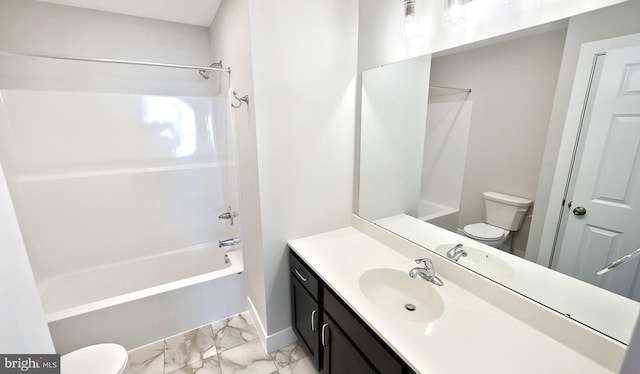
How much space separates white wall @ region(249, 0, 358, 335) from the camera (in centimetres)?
146

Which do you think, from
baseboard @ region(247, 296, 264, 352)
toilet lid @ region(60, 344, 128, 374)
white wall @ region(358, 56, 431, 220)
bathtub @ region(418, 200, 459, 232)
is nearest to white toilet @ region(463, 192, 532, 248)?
bathtub @ region(418, 200, 459, 232)

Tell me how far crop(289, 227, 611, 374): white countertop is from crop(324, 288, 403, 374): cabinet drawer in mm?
61

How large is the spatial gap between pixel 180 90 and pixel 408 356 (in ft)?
9.02

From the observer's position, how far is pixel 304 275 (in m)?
1.54

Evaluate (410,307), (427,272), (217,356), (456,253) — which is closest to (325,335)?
(410,307)

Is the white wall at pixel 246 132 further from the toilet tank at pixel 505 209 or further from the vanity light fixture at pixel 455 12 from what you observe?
the toilet tank at pixel 505 209

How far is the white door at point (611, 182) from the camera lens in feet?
2.53

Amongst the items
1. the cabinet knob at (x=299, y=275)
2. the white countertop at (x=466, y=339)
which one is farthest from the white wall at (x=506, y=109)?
the cabinet knob at (x=299, y=275)

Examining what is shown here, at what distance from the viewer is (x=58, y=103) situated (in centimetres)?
208

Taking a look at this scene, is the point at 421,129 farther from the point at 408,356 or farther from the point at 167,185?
the point at 167,185

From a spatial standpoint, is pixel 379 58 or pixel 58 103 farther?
pixel 58 103

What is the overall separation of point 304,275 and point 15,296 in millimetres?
1142

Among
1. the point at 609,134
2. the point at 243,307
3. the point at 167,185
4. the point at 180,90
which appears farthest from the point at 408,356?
the point at 180,90

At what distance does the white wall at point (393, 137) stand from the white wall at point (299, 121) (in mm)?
124
